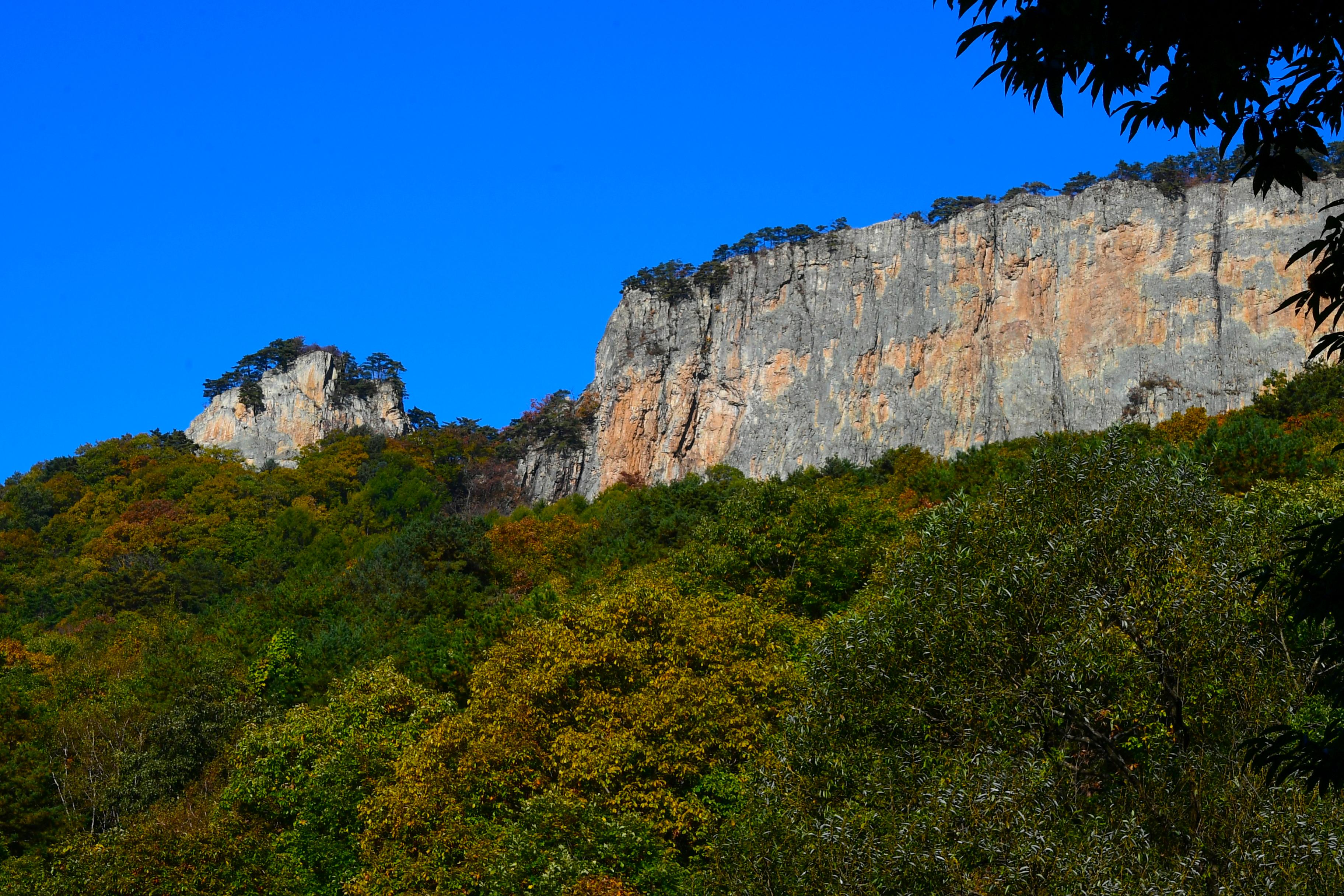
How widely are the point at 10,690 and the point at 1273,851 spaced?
34712 millimetres

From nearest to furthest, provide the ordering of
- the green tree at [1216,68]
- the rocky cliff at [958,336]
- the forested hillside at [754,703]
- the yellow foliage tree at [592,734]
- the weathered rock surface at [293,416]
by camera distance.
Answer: the green tree at [1216,68] → the forested hillside at [754,703] → the yellow foliage tree at [592,734] → the rocky cliff at [958,336] → the weathered rock surface at [293,416]

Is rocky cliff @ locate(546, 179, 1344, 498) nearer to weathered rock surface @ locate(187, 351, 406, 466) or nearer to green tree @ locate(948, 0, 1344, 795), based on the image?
weathered rock surface @ locate(187, 351, 406, 466)

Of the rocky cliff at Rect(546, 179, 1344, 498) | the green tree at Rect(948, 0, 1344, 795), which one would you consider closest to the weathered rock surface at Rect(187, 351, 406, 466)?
the rocky cliff at Rect(546, 179, 1344, 498)

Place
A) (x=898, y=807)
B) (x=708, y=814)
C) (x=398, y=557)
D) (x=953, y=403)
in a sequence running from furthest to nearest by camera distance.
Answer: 1. (x=953, y=403)
2. (x=398, y=557)
3. (x=708, y=814)
4. (x=898, y=807)

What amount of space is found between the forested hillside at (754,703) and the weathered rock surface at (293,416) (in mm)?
55468

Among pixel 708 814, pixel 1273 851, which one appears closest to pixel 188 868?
pixel 708 814

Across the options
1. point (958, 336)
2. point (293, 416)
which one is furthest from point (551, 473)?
point (958, 336)

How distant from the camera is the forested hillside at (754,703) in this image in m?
11.6

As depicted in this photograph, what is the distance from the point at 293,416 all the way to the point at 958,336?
59.6 metres

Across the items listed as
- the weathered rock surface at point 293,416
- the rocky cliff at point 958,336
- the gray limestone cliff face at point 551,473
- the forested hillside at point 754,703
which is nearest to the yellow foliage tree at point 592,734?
the forested hillside at point 754,703

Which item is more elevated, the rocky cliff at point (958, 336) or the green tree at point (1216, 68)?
the rocky cliff at point (958, 336)

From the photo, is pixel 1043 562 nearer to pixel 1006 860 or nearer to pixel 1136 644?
pixel 1136 644

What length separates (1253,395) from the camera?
64312mm

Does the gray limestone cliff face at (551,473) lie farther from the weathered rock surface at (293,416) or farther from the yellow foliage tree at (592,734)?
the yellow foliage tree at (592,734)
